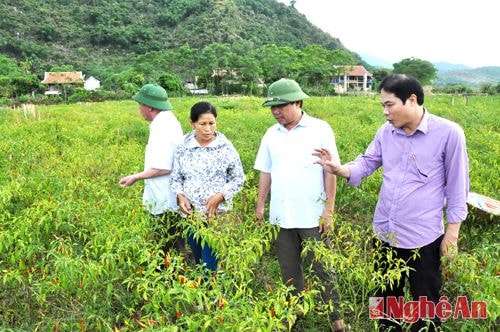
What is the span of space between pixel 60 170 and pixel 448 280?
165 inches

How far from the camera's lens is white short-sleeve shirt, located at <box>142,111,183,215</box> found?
2.97 metres

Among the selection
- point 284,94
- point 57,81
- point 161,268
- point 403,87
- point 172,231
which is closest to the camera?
point 403,87

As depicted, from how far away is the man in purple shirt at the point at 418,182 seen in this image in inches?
83.4

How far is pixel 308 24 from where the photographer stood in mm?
89625

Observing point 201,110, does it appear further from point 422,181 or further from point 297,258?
point 422,181

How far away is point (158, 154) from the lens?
2.97 m

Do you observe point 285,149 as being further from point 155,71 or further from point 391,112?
point 155,71

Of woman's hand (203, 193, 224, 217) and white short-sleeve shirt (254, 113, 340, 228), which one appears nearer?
white short-sleeve shirt (254, 113, 340, 228)

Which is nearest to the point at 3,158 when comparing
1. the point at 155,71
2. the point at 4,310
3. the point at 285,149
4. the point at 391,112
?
Answer: the point at 4,310

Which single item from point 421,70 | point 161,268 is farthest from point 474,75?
point 161,268

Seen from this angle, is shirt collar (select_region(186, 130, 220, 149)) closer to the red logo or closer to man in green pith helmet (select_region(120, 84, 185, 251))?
man in green pith helmet (select_region(120, 84, 185, 251))

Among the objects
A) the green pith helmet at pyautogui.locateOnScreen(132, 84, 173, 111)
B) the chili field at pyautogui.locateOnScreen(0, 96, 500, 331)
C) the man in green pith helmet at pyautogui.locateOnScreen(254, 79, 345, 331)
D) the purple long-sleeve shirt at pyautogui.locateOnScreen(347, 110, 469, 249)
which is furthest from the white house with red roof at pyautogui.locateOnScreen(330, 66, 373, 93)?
the purple long-sleeve shirt at pyautogui.locateOnScreen(347, 110, 469, 249)

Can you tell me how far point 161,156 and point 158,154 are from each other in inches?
1.0

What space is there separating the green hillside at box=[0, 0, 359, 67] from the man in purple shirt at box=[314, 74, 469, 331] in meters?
53.8
